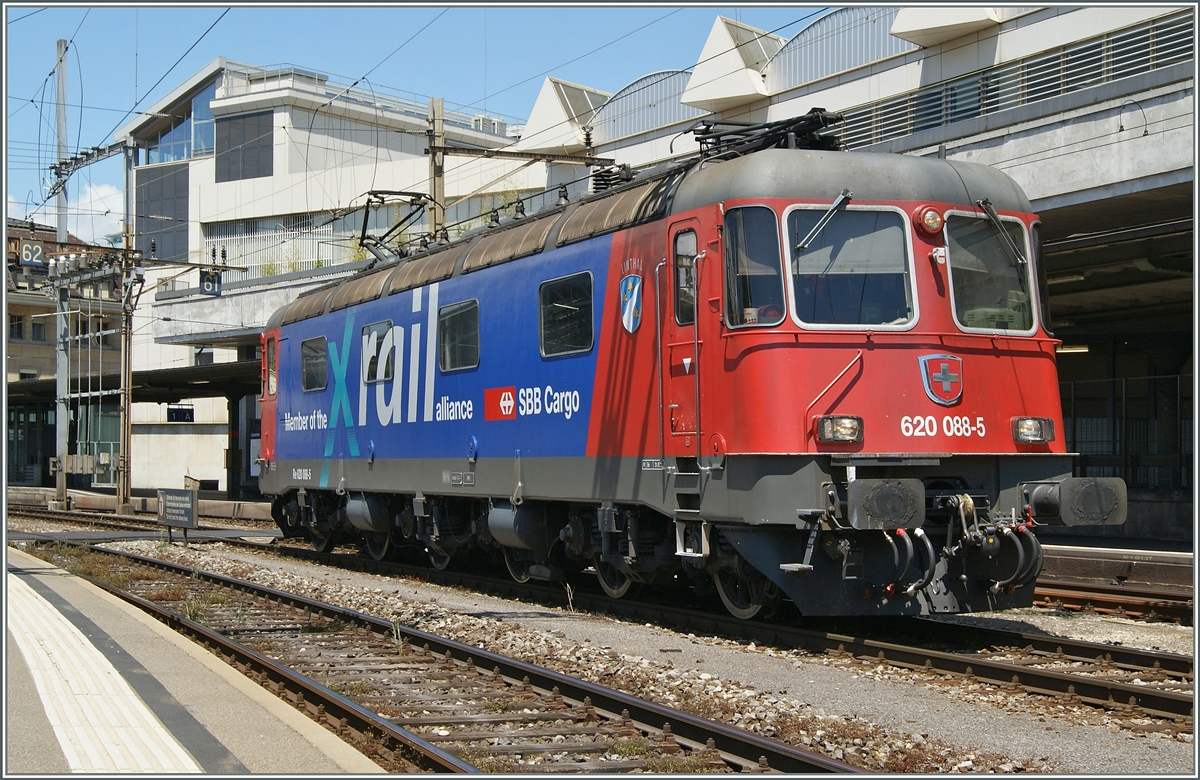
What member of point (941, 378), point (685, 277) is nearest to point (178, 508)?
point (685, 277)

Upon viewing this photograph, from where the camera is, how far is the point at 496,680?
833 centimetres

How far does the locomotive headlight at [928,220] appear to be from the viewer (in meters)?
9.47

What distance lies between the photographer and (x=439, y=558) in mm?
15656

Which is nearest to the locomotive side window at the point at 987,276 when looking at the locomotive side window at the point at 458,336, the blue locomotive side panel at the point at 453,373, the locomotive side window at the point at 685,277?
the locomotive side window at the point at 685,277

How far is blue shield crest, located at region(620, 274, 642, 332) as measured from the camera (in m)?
10.5

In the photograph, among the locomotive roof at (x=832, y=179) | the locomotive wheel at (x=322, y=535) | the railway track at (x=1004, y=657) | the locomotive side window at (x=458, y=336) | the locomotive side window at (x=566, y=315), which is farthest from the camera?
the locomotive wheel at (x=322, y=535)

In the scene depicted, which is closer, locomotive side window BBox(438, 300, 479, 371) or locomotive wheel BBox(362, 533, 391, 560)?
locomotive side window BBox(438, 300, 479, 371)

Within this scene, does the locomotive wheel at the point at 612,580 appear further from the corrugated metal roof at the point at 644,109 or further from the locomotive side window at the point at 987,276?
the corrugated metal roof at the point at 644,109

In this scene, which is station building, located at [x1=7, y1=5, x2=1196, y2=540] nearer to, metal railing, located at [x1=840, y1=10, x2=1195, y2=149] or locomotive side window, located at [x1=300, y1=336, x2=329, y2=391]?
metal railing, located at [x1=840, y1=10, x2=1195, y2=149]

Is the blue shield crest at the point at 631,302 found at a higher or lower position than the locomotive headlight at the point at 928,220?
lower

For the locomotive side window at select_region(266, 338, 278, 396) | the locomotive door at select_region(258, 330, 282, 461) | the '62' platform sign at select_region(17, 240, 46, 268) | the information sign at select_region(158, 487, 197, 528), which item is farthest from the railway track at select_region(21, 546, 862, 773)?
the '62' platform sign at select_region(17, 240, 46, 268)

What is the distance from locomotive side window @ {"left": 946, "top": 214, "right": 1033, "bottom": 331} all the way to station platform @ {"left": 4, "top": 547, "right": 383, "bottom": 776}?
6.06 m

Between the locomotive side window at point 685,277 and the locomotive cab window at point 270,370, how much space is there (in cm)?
1144

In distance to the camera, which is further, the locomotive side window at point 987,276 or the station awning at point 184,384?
the station awning at point 184,384
